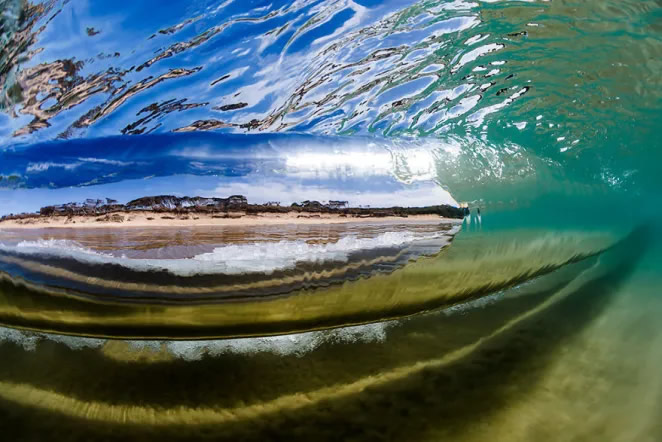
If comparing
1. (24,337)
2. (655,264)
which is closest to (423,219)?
(24,337)

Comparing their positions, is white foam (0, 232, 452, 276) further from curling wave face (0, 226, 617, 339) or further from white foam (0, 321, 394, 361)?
white foam (0, 321, 394, 361)

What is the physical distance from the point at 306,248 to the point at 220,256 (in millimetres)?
102

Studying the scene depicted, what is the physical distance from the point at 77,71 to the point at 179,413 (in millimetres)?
495

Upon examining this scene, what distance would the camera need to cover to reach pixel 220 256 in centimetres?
50

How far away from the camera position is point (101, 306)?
52cm

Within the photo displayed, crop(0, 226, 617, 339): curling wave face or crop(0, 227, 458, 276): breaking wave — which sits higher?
crop(0, 227, 458, 276): breaking wave

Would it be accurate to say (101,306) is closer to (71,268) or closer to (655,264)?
(71,268)

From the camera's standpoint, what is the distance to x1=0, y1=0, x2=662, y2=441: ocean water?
48 cm

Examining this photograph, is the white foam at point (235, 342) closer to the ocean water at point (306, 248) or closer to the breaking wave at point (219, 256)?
the ocean water at point (306, 248)

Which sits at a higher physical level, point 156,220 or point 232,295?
point 156,220

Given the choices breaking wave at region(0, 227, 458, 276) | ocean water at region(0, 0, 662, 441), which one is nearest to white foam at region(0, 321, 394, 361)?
ocean water at region(0, 0, 662, 441)

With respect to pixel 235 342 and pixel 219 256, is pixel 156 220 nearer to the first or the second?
pixel 219 256

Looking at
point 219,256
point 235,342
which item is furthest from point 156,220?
point 235,342

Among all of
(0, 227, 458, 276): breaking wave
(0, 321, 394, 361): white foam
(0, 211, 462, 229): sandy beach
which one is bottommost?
(0, 321, 394, 361): white foam
